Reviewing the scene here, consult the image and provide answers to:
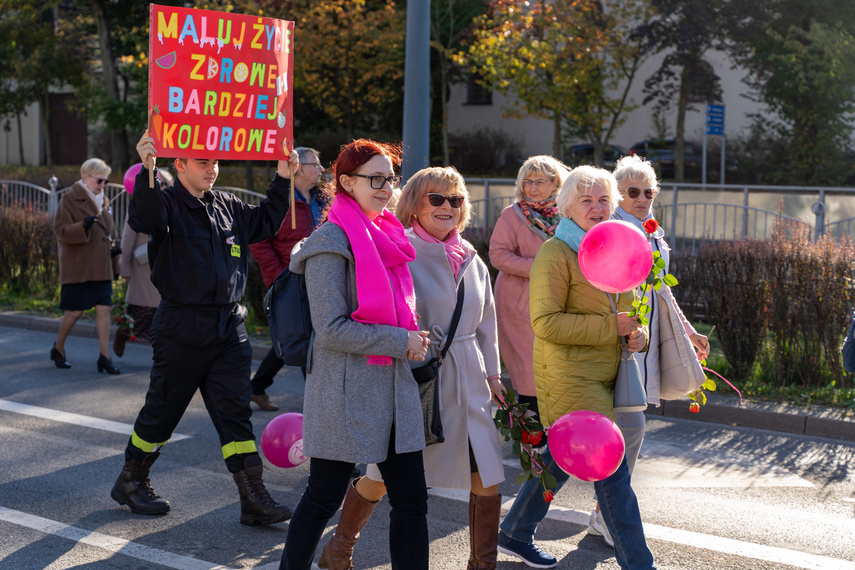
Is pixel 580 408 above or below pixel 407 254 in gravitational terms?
below

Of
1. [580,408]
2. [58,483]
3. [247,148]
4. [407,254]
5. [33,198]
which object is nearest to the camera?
[407,254]

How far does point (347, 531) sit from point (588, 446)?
1078 millimetres

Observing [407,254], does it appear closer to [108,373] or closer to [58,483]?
[58,483]

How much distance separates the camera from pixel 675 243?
439 inches

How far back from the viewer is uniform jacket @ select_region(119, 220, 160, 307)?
8.48 metres

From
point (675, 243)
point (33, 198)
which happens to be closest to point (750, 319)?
point (675, 243)

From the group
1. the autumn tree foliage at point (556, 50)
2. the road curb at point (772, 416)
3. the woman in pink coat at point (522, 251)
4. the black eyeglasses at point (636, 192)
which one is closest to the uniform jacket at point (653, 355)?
the black eyeglasses at point (636, 192)

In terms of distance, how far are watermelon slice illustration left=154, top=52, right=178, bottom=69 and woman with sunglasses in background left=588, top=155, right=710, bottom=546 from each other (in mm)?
2261

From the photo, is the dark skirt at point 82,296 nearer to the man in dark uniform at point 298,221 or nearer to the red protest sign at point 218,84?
the man in dark uniform at point 298,221

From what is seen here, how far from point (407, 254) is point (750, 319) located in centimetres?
538

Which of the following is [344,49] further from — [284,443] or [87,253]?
[284,443]

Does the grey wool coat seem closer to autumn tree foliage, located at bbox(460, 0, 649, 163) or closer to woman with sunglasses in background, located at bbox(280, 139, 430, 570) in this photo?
woman with sunglasses in background, located at bbox(280, 139, 430, 570)

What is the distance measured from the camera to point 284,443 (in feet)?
15.3

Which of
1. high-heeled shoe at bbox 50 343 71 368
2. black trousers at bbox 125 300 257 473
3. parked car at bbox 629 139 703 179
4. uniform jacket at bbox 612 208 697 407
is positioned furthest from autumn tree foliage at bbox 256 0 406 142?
uniform jacket at bbox 612 208 697 407
